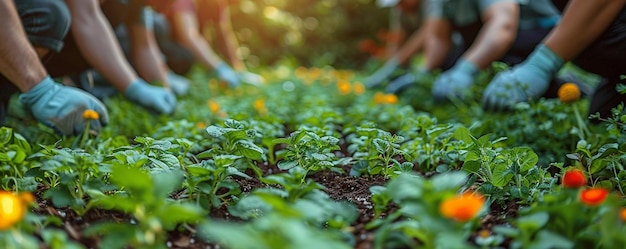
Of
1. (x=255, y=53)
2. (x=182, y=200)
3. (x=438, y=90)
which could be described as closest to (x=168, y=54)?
(x=438, y=90)

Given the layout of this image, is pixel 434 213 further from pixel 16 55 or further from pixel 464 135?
pixel 16 55

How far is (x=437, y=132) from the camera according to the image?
167 cm

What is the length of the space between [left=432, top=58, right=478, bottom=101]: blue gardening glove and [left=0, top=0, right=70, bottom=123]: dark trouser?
181cm

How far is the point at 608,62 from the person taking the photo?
2.20 metres

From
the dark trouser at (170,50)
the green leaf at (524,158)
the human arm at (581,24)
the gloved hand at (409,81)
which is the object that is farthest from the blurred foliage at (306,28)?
the green leaf at (524,158)

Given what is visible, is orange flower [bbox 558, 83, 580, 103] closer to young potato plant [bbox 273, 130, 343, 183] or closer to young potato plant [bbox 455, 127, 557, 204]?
young potato plant [bbox 455, 127, 557, 204]

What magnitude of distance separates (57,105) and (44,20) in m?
0.42

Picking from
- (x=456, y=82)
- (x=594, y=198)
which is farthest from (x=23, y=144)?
(x=456, y=82)

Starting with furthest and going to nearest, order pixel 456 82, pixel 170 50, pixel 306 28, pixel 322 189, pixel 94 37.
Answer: pixel 306 28, pixel 170 50, pixel 456 82, pixel 94 37, pixel 322 189

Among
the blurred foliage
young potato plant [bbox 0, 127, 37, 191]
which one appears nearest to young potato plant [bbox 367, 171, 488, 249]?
young potato plant [bbox 0, 127, 37, 191]

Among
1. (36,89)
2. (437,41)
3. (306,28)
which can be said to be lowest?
(36,89)

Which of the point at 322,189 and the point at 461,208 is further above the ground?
the point at 461,208

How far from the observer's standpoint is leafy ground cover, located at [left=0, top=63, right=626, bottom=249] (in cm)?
89

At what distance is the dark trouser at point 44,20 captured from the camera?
90.7 inches
